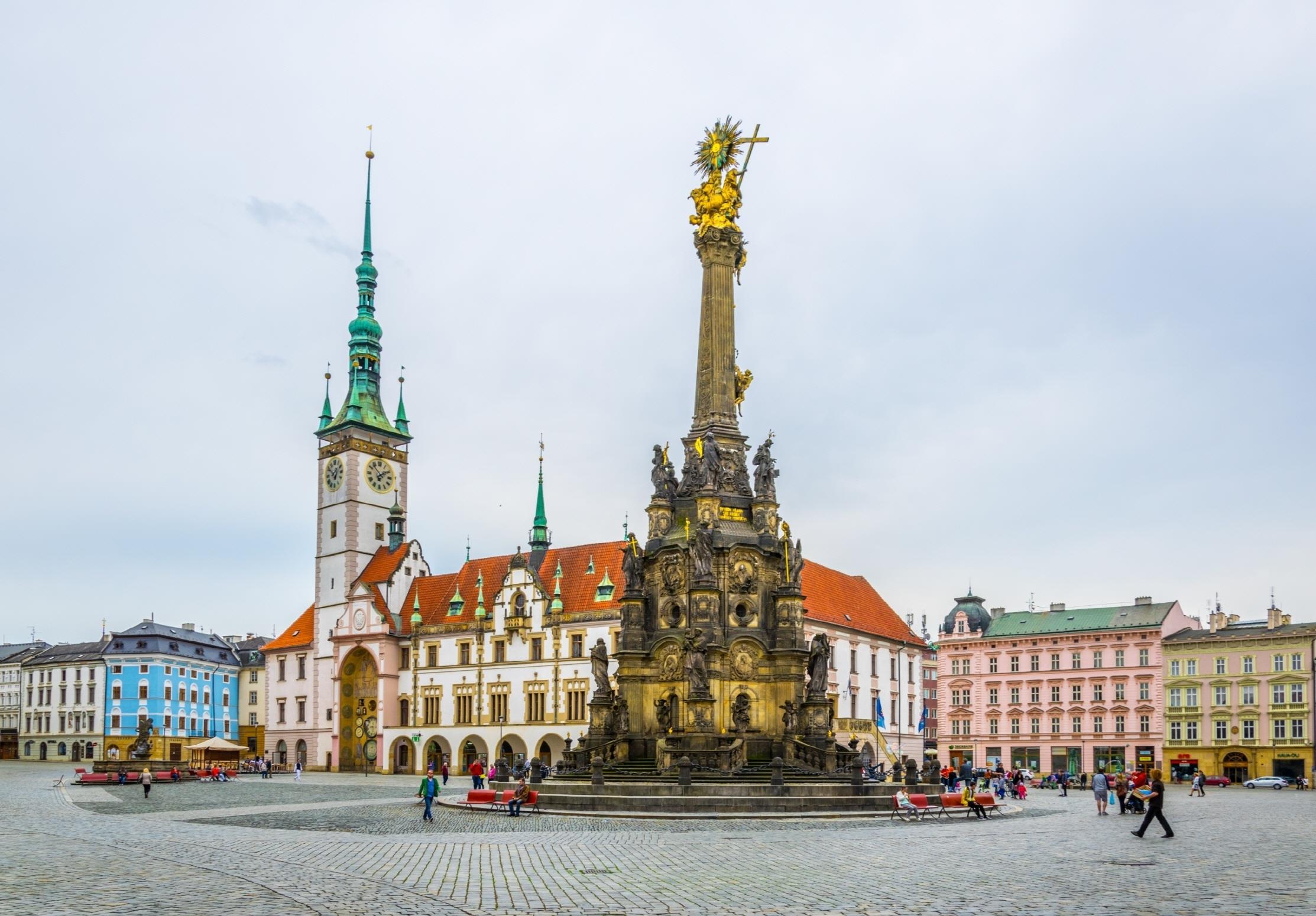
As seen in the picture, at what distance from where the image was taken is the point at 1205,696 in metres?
74.5

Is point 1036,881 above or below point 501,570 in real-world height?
below

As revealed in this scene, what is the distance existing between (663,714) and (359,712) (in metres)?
50.3

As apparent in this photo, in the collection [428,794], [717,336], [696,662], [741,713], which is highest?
[717,336]

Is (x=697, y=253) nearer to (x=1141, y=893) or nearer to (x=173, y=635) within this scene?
(x=1141, y=893)

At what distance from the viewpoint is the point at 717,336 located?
3934 centimetres

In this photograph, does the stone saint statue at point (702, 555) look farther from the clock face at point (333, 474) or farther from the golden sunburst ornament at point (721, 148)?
the clock face at point (333, 474)

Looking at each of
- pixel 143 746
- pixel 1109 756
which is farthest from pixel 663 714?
pixel 1109 756

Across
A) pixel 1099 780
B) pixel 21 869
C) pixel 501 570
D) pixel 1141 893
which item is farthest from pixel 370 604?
pixel 1141 893

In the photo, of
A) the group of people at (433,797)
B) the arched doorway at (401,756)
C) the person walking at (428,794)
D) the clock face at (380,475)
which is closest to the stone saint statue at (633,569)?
the group of people at (433,797)

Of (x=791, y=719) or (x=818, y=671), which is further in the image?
(x=818, y=671)

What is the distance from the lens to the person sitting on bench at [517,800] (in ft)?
99.6

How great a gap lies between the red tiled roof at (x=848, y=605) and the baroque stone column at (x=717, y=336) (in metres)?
32.5

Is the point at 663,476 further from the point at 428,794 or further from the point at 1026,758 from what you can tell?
the point at 1026,758

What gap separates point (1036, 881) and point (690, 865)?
15.9 ft
